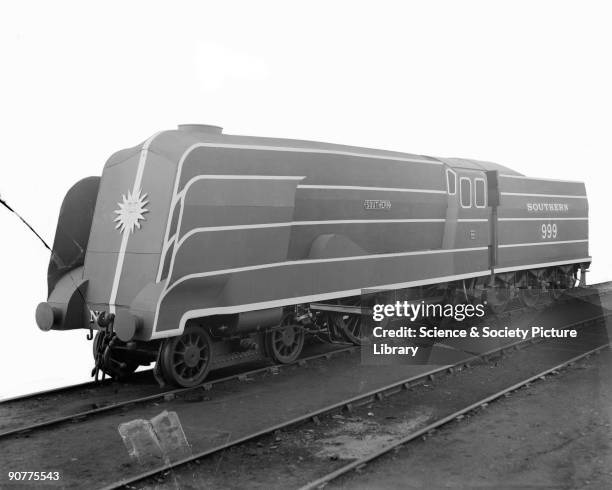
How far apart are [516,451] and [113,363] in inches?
217

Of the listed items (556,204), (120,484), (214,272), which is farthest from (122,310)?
(556,204)

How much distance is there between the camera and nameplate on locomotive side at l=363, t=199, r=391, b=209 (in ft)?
37.8

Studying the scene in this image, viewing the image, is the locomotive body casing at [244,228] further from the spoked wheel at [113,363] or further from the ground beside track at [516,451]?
the ground beside track at [516,451]

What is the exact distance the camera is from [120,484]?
595 centimetres

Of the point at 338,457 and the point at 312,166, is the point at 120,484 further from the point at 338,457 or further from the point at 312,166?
the point at 312,166

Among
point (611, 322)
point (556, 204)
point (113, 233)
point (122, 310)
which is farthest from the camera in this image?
point (556, 204)

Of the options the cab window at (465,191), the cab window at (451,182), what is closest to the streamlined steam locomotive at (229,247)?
the cab window at (451,182)

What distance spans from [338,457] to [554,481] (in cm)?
204

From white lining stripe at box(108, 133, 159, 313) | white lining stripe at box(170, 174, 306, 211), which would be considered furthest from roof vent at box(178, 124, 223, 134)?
white lining stripe at box(170, 174, 306, 211)

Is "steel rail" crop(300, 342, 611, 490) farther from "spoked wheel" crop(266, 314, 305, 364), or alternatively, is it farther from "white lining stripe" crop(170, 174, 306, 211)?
"white lining stripe" crop(170, 174, 306, 211)

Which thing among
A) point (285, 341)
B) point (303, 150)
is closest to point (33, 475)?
point (285, 341)

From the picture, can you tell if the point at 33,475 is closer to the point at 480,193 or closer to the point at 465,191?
the point at 465,191

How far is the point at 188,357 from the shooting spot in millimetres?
9023

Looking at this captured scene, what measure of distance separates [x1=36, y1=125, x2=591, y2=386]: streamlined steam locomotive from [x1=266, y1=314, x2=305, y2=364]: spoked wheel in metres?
0.03
